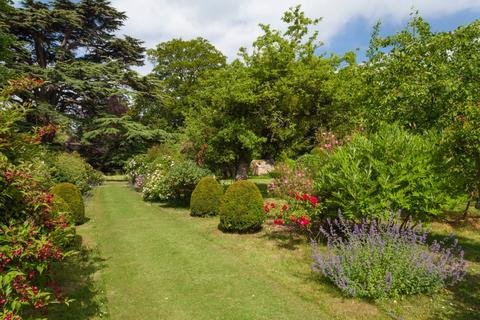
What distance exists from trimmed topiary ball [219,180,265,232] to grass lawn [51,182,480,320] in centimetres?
41

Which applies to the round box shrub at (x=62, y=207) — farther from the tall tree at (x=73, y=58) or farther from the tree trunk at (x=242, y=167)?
the tall tree at (x=73, y=58)

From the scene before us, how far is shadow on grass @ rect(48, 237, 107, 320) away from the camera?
6.01 m

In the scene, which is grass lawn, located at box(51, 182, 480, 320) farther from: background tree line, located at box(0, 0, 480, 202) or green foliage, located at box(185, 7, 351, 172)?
green foliage, located at box(185, 7, 351, 172)

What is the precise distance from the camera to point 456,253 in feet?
29.8

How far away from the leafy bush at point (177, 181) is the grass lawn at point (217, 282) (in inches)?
188

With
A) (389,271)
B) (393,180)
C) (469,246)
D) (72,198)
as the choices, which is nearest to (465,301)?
(389,271)

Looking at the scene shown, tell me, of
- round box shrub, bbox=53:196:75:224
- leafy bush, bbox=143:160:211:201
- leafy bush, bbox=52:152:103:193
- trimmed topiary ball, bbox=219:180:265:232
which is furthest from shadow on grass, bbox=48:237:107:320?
leafy bush, bbox=52:152:103:193

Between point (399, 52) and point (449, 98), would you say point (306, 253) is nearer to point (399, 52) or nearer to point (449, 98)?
point (449, 98)

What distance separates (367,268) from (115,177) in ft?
118

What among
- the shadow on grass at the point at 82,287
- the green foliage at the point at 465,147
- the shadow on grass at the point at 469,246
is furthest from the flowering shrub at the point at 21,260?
the shadow on grass at the point at 469,246

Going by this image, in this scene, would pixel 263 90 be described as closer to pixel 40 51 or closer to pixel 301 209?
pixel 301 209

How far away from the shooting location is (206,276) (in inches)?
302

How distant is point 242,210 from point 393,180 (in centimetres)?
491

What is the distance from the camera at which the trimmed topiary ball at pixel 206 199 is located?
47.8ft
